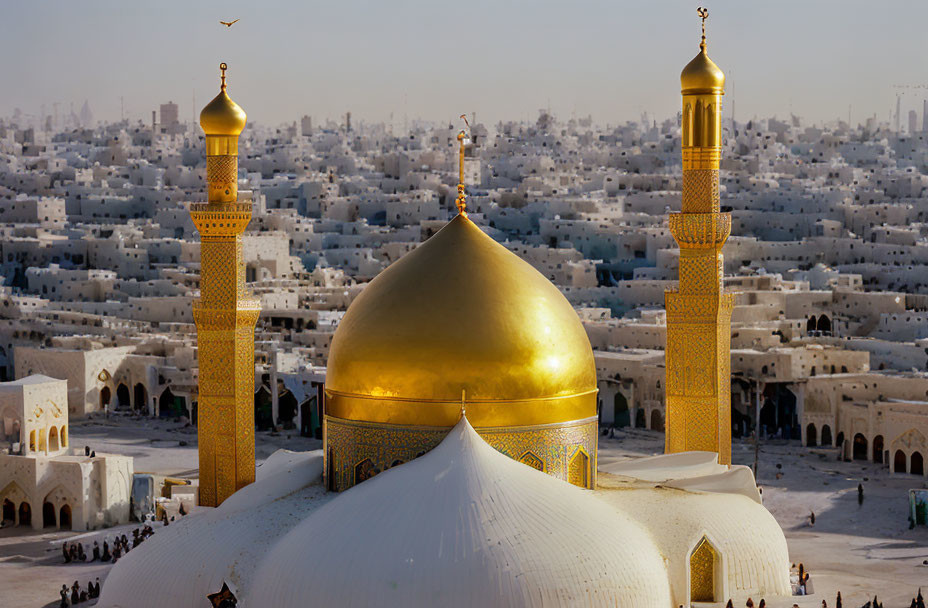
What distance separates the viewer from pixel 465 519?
11812mm

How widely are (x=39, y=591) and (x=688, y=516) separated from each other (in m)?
7.05

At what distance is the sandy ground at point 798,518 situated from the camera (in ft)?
53.3

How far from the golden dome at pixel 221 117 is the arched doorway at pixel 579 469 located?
4.19 meters

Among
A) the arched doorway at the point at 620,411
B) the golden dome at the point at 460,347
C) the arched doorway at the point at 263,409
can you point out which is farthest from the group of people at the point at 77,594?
the arched doorway at the point at 620,411

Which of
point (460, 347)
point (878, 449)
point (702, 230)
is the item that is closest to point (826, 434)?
point (878, 449)

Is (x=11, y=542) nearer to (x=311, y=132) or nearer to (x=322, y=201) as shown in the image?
(x=322, y=201)

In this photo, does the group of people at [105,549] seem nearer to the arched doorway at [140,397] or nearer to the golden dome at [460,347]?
the golden dome at [460,347]

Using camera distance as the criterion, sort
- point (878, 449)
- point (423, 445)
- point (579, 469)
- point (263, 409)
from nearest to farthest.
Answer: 1. point (423, 445)
2. point (579, 469)
3. point (878, 449)
4. point (263, 409)

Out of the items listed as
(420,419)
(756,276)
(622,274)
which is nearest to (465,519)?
(420,419)

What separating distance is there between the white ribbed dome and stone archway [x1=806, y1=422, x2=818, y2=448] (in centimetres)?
1591

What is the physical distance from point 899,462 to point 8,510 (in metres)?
12.9

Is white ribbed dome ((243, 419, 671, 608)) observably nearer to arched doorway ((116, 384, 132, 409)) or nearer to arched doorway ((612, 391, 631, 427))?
arched doorway ((612, 391, 631, 427))

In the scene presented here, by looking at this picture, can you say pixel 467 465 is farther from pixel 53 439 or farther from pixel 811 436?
pixel 811 436

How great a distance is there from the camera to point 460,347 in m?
13.0
